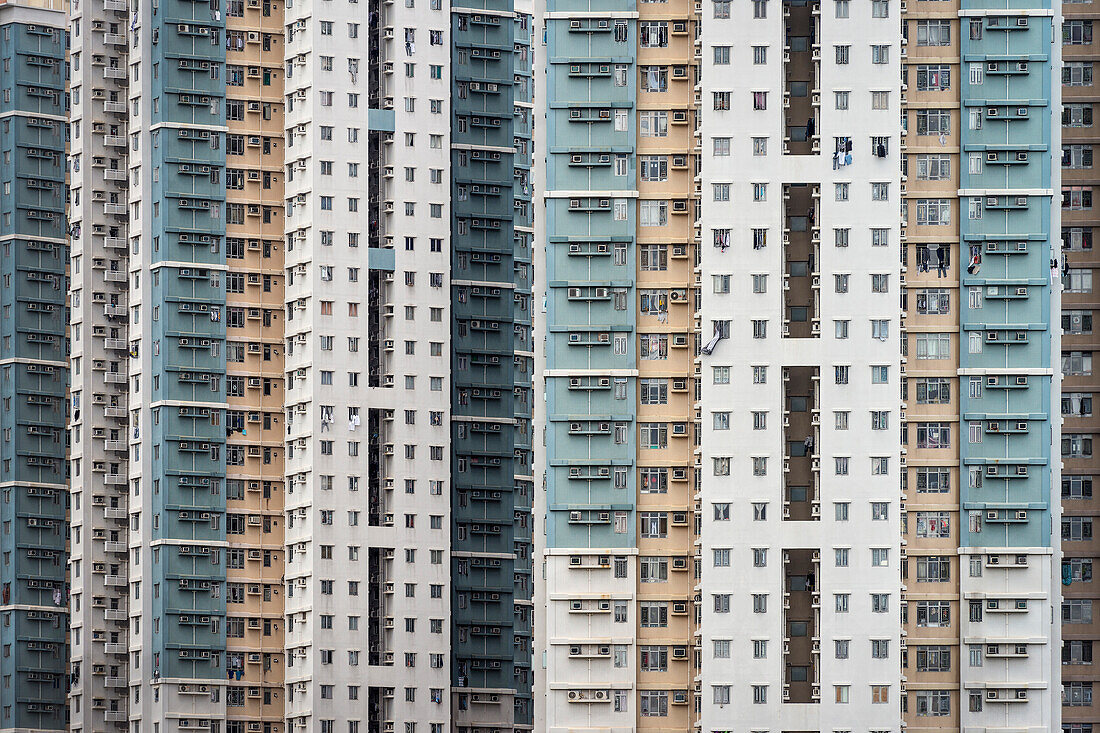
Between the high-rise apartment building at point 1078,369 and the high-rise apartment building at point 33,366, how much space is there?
5041cm

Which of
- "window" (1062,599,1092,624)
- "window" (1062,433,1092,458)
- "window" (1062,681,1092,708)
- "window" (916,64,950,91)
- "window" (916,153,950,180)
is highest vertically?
"window" (916,64,950,91)

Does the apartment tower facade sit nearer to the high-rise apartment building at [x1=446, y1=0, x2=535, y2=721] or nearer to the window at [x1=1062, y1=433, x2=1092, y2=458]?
the window at [x1=1062, y1=433, x2=1092, y2=458]

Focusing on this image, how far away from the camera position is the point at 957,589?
10625 cm

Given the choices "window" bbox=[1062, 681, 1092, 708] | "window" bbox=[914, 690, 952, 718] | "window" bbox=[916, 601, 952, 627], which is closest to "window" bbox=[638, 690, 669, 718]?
"window" bbox=[914, 690, 952, 718]

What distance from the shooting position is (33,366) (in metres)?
142

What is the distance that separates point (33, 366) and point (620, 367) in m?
44.3

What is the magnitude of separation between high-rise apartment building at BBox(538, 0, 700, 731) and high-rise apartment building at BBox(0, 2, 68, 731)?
4031cm

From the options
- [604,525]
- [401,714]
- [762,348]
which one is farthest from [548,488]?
[401,714]

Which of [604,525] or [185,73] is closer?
[604,525]

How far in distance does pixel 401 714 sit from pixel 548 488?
19696 mm

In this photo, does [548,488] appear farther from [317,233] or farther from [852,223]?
[317,233]

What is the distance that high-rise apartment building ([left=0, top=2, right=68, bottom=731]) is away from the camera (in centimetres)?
13988

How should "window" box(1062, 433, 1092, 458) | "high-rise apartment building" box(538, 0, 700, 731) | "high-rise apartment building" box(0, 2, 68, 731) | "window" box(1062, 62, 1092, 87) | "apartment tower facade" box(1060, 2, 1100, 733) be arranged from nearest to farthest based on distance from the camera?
"high-rise apartment building" box(538, 0, 700, 731)
"apartment tower facade" box(1060, 2, 1100, 733)
"window" box(1062, 433, 1092, 458)
"window" box(1062, 62, 1092, 87)
"high-rise apartment building" box(0, 2, 68, 731)

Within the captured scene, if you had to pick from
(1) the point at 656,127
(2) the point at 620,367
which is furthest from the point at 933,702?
(1) the point at 656,127
